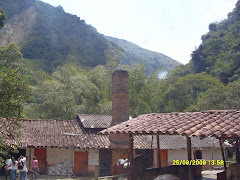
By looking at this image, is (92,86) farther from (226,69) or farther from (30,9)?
(30,9)

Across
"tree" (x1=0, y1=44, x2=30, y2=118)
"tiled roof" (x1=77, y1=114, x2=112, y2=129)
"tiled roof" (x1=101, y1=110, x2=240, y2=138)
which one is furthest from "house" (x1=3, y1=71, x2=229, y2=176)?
"tree" (x1=0, y1=44, x2=30, y2=118)

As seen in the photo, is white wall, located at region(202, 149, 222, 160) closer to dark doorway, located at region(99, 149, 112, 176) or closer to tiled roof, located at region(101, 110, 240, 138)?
dark doorway, located at region(99, 149, 112, 176)

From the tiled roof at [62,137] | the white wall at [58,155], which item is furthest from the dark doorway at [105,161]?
the white wall at [58,155]

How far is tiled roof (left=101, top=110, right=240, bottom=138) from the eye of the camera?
711cm

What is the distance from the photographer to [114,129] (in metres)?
9.35

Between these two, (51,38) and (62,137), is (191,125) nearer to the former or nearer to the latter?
(62,137)

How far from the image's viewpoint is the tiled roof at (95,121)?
19547 millimetres

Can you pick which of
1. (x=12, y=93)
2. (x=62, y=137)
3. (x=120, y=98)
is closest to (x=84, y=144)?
(x=62, y=137)

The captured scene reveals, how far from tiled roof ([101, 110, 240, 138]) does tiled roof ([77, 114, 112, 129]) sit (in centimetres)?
995

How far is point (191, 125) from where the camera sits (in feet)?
26.0

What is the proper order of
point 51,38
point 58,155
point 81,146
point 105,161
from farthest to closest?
point 51,38, point 105,161, point 58,155, point 81,146

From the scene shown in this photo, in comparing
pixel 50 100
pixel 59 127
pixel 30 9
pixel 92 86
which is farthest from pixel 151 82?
pixel 30 9

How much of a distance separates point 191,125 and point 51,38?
219ft

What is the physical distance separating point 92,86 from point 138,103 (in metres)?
5.20
